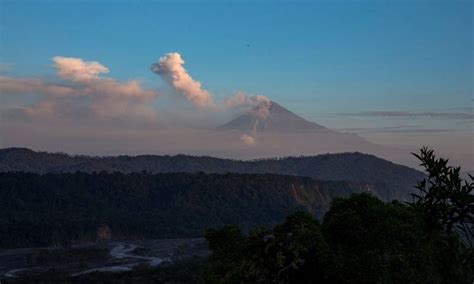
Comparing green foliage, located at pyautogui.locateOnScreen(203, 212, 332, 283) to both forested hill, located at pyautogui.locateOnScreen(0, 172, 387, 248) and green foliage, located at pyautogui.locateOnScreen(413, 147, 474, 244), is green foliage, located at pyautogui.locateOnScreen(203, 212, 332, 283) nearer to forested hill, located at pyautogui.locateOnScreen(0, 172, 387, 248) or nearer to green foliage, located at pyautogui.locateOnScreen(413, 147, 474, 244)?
green foliage, located at pyautogui.locateOnScreen(413, 147, 474, 244)

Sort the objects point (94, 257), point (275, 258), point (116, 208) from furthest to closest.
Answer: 1. point (116, 208)
2. point (94, 257)
3. point (275, 258)

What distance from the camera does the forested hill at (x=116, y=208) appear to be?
13138 cm

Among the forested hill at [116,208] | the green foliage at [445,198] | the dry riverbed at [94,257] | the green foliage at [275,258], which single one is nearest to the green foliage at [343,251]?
the green foliage at [275,258]

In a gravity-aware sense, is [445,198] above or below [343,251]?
above

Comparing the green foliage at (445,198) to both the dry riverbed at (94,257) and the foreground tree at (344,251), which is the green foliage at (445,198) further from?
the dry riverbed at (94,257)

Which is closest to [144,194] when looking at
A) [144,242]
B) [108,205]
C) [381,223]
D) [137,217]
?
[108,205]

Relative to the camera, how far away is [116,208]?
569 ft

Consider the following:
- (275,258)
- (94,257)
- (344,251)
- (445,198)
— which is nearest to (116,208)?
(94,257)

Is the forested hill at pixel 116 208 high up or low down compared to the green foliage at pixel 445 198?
down

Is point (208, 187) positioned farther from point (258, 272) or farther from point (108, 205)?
point (258, 272)

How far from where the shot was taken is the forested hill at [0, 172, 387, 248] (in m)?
131

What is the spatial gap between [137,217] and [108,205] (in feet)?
61.8

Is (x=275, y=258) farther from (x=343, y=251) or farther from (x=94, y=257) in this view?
(x=94, y=257)

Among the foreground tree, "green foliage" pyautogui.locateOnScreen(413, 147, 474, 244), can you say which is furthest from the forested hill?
"green foliage" pyautogui.locateOnScreen(413, 147, 474, 244)
